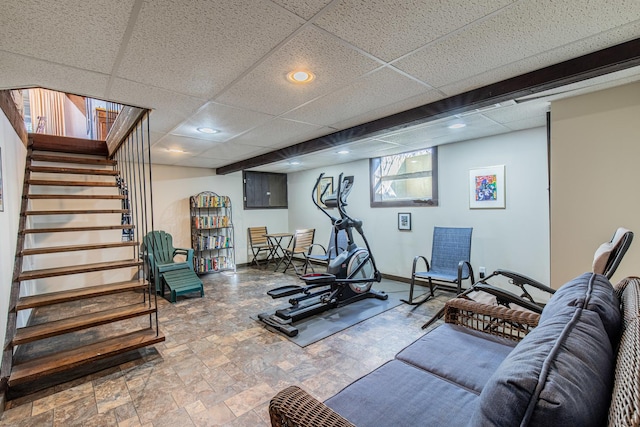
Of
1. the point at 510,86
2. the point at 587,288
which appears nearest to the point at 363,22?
the point at 510,86

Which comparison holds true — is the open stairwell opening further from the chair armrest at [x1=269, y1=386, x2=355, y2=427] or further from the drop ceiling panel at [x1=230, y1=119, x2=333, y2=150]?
the chair armrest at [x1=269, y1=386, x2=355, y2=427]

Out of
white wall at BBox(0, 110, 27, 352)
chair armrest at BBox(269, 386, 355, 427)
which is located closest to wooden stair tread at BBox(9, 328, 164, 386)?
white wall at BBox(0, 110, 27, 352)

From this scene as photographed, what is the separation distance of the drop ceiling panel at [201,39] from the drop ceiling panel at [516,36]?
2.85 feet

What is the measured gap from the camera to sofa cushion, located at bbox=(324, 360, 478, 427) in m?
1.07

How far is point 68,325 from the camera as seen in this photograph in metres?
2.33

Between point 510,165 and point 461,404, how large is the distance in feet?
11.2

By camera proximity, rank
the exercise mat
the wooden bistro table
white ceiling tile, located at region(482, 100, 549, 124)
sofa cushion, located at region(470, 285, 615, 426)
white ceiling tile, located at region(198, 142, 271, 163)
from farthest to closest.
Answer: the wooden bistro table
white ceiling tile, located at region(198, 142, 271, 163)
the exercise mat
white ceiling tile, located at region(482, 100, 549, 124)
sofa cushion, located at region(470, 285, 615, 426)

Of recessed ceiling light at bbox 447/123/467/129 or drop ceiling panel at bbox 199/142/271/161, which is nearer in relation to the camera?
recessed ceiling light at bbox 447/123/467/129

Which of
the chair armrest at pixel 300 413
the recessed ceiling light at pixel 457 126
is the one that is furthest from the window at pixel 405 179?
the chair armrest at pixel 300 413

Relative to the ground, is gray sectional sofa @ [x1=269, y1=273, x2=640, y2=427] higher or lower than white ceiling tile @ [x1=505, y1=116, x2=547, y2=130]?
lower

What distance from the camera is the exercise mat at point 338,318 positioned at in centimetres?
291

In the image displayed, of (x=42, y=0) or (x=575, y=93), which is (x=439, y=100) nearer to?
(x=575, y=93)

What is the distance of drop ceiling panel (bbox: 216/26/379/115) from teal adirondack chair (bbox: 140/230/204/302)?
2450 mm

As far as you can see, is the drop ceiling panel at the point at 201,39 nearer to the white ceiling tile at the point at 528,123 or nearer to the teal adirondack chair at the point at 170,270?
the teal adirondack chair at the point at 170,270
